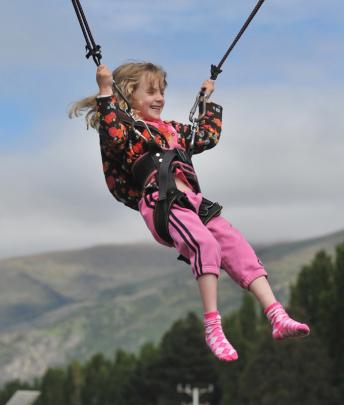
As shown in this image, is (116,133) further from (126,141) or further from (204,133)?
(204,133)

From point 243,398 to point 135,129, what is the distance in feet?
223

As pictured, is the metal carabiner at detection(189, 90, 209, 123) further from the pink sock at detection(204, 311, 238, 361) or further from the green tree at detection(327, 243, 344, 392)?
the green tree at detection(327, 243, 344, 392)

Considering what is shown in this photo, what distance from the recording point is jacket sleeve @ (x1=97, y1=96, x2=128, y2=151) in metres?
8.45

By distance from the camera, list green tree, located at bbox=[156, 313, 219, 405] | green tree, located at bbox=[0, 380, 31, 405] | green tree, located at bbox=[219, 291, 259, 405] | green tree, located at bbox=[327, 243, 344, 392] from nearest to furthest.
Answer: green tree, located at bbox=[327, 243, 344, 392]
green tree, located at bbox=[219, 291, 259, 405]
green tree, located at bbox=[156, 313, 219, 405]
green tree, located at bbox=[0, 380, 31, 405]

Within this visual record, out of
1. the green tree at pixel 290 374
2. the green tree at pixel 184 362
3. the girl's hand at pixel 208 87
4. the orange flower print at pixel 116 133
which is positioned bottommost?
the orange flower print at pixel 116 133

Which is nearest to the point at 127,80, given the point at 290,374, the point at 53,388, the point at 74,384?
the point at 290,374

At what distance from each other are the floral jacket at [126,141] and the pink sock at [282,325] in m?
1.23

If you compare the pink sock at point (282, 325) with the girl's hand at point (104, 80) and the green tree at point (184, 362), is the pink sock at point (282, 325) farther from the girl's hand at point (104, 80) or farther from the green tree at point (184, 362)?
the green tree at point (184, 362)

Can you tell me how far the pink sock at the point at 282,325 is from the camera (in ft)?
26.1

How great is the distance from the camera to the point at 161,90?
8828 millimetres

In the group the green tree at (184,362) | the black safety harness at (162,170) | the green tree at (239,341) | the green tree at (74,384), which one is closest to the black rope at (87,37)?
the black safety harness at (162,170)

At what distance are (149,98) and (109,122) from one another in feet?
1.55

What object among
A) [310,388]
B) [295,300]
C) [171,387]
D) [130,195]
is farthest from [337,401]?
[130,195]

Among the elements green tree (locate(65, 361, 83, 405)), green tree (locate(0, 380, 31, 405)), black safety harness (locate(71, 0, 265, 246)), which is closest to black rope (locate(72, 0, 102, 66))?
black safety harness (locate(71, 0, 265, 246))
